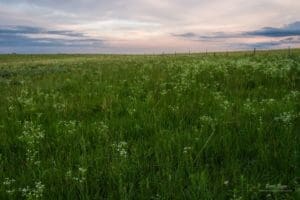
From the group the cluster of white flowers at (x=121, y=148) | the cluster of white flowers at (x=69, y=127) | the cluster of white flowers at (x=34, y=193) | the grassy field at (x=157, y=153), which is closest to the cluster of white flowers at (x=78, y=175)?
the grassy field at (x=157, y=153)

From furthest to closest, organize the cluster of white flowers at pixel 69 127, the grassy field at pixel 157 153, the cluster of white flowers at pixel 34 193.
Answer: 1. the cluster of white flowers at pixel 69 127
2. the grassy field at pixel 157 153
3. the cluster of white flowers at pixel 34 193

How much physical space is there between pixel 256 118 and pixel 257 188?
332cm

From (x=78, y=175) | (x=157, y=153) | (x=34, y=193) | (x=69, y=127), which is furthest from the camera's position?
(x=69, y=127)

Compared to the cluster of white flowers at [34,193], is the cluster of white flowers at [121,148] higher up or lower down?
higher up

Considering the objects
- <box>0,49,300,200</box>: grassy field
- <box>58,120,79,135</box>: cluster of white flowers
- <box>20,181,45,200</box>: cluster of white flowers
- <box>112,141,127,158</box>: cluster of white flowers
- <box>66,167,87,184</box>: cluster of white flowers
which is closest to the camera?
<box>20,181,45,200</box>: cluster of white flowers

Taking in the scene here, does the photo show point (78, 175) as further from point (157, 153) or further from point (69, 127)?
point (69, 127)

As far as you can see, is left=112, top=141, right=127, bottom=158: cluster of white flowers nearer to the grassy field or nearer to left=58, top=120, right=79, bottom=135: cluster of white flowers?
the grassy field

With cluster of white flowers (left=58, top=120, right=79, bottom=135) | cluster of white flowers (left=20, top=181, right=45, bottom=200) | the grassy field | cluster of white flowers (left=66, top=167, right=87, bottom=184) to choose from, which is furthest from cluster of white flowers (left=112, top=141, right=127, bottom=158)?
cluster of white flowers (left=58, top=120, right=79, bottom=135)

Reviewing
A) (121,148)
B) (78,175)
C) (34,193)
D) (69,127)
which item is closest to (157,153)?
(121,148)

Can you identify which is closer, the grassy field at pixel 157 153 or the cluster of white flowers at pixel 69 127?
the grassy field at pixel 157 153

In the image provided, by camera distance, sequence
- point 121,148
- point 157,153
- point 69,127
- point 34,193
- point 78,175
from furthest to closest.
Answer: point 69,127 → point 121,148 → point 157,153 → point 78,175 → point 34,193

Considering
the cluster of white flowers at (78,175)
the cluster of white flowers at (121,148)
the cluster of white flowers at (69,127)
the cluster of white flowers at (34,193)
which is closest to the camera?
the cluster of white flowers at (34,193)

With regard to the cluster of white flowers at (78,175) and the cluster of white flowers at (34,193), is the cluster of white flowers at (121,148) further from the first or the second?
the cluster of white flowers at (34,193)

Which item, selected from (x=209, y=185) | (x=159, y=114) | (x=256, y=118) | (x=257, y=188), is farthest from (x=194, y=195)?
(x=159, y=114)
